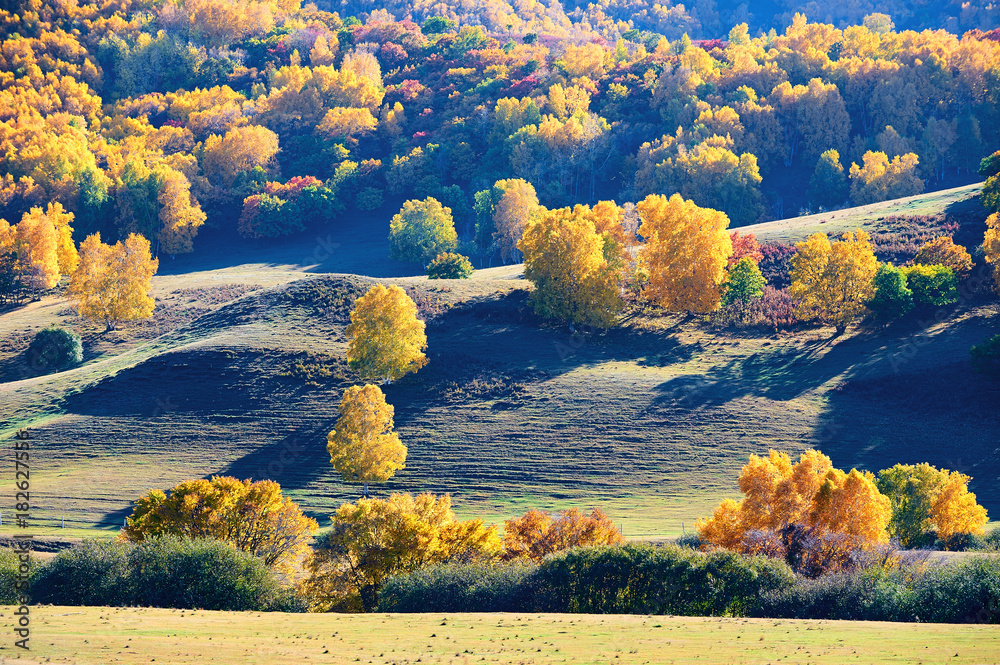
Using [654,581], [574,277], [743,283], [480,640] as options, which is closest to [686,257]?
[743,283]

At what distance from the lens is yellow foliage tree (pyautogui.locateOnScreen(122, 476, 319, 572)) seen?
51812 mm

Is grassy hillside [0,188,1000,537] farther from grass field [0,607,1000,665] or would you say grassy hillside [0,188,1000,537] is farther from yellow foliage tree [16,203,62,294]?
grass field [0,607,1000,665]

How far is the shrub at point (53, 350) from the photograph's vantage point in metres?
98.7

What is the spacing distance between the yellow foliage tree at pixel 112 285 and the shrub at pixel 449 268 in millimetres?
34741

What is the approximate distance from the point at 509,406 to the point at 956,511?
37.0 m

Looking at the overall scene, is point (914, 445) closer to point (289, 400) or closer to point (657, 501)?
point (657, 501)

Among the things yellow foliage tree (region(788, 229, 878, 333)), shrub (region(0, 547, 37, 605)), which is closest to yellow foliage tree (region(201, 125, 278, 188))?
yellow foliage tree (region(788, 229, 878, 333))

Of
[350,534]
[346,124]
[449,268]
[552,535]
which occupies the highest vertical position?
[346,124]

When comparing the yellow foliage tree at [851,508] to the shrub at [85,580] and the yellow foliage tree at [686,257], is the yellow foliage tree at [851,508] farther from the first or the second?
the yellow foliage tree at [686,257]

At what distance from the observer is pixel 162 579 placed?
43.8m

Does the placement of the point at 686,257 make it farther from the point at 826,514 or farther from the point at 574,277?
the point at 826,514

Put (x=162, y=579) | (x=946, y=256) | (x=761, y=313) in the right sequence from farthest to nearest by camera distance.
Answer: (x=946, y=256)
(x=761, y=313)
(x=162, y=579)

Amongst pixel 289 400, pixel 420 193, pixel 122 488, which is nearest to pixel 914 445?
pixel 289 400

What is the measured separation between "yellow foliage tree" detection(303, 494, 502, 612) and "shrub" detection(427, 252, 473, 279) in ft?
217
